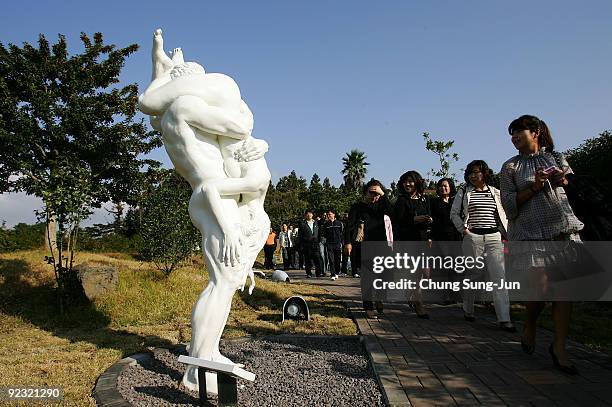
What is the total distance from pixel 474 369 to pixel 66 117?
15.2 meters

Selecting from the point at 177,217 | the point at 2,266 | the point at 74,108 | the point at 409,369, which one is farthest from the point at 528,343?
the point at 74,108

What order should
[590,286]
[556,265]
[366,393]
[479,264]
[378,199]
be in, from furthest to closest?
[378,199] → [479,264] → [590,286] → [556,265] → [366,393]

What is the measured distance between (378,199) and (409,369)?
329cm

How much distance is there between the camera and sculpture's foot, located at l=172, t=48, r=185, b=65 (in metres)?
4.01

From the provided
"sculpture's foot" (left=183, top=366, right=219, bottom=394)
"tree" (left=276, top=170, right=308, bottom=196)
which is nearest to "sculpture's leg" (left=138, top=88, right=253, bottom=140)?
"sculpture's foot" (left=183, top=366, right=219, bottom=394)

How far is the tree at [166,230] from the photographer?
895cm

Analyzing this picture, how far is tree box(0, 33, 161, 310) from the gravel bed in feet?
35.4

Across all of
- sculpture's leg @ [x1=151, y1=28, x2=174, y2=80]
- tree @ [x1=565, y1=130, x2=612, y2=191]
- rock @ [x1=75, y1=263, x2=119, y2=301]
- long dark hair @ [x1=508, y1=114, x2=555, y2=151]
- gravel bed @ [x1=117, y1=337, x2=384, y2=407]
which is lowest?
gravel bed @ [x1=117, y1=337, x2=384, y2=407]

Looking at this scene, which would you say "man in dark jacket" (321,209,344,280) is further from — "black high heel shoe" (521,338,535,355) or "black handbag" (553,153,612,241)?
"black handbag" (553,153,612,241)

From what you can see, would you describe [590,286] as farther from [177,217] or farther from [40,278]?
[40,278]

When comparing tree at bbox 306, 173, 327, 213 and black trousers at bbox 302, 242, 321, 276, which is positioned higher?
tree at bbox 306, 173, 327, 213

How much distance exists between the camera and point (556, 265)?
11.8ft

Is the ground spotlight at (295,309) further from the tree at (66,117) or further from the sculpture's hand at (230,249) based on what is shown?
the tree at (66,117)

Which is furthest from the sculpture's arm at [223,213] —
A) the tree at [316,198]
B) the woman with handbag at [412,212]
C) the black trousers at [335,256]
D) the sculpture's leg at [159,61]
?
the tree at [316,198]
